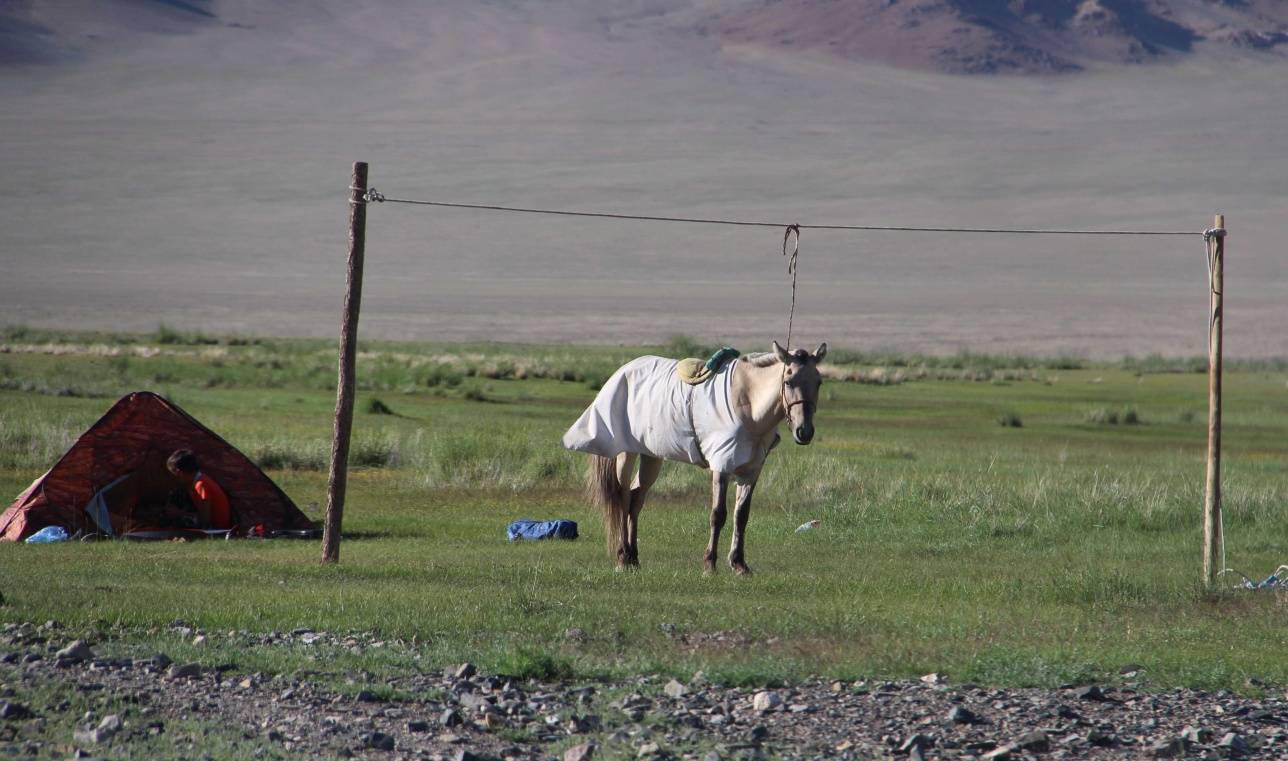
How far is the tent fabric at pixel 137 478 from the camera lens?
17094 mm

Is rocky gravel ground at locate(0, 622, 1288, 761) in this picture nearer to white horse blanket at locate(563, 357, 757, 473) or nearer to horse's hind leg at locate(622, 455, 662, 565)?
white horse blanket at locate(563, 357, 757, 473)

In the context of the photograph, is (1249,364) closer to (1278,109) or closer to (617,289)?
(617,289)

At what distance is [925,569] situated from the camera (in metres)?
15.4

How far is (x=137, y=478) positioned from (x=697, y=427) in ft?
24.1

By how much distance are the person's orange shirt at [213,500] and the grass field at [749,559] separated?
124 centimetres

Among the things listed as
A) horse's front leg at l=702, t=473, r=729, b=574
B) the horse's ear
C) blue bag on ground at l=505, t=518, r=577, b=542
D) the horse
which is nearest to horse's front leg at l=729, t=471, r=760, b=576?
the horse

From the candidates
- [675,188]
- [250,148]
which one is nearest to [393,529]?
[675,188]

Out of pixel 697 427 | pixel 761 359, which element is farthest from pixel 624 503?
pixel 761 359

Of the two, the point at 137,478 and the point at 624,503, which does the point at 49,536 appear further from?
→ the point at 624,503

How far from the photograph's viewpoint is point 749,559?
1594 cm

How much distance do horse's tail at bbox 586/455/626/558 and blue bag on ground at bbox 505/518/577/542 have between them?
8.13 feet

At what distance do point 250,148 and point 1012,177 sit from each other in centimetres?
7388

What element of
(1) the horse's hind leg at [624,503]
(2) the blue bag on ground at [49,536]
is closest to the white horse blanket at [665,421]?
(1) the horse's hind leg at [624,503]

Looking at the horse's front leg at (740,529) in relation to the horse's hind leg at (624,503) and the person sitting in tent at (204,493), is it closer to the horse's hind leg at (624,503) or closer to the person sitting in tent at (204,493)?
the horse's hind leg at (624,503)
